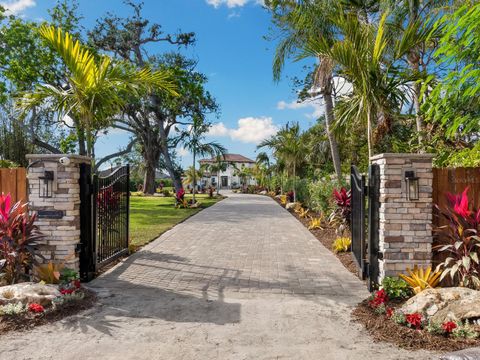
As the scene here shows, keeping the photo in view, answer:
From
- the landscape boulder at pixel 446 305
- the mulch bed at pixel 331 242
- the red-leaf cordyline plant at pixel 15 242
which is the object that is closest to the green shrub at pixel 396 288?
the landscape boulder at pixel 446 305

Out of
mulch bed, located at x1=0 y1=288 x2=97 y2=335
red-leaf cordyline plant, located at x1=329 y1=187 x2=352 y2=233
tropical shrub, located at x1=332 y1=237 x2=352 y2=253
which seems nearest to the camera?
mulch bed, located at x1=0 y1=288 x2=97 y2=335

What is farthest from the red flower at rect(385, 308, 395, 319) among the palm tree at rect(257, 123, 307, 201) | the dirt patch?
the palm tree at rect(257, 123, 307, 201)

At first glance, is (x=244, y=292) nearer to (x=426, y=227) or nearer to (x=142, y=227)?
(x=426, y=227)

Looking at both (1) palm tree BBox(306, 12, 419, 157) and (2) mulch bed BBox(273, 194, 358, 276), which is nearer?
(1) palm tree BBox(306, 12, 419, 157)

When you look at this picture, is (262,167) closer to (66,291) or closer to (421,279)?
(421,279)

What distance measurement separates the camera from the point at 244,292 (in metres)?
5.06

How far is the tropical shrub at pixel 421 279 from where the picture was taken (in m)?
4.48

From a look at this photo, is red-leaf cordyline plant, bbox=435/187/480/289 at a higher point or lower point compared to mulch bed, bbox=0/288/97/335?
higher

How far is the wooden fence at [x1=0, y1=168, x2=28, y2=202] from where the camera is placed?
5371mm

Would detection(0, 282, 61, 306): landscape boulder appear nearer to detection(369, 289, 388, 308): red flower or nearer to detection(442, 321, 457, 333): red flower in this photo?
detection(369, 289, 388, 308): red flower

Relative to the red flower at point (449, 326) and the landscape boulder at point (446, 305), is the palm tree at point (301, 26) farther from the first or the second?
the red flower at point (449, 326)

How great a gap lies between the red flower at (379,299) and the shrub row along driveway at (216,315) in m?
0.29

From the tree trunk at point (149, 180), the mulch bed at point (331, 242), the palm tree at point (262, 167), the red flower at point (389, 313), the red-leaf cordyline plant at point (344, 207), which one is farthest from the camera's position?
the palm tree at point (262, 167)

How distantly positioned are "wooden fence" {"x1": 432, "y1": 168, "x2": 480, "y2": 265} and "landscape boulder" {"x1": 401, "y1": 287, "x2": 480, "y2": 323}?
3.18 feet
